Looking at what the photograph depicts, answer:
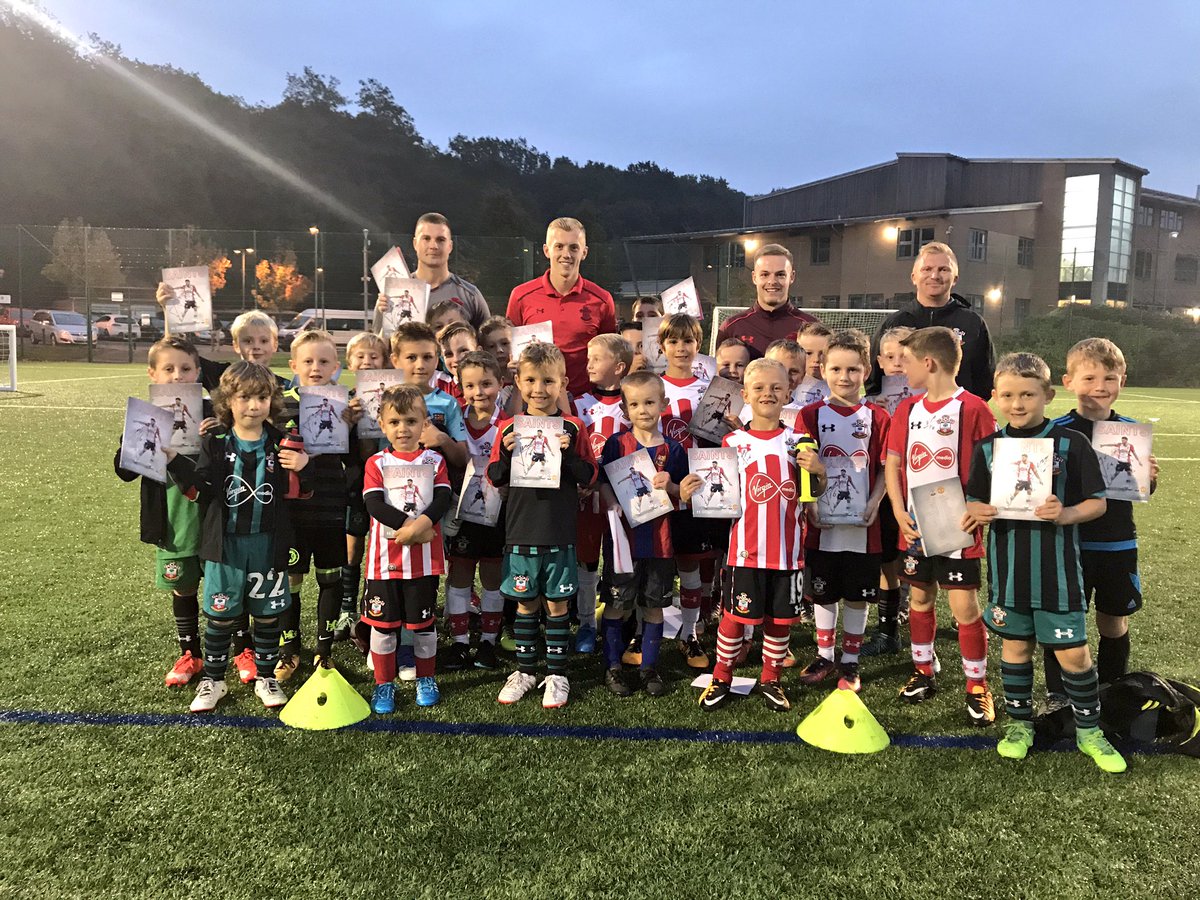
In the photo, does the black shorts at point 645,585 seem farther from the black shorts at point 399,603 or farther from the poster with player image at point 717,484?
the black shorts at point 399,603

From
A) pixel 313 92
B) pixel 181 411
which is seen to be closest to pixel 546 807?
pixel 181 411

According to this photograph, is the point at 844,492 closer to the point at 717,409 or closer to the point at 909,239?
the point at 717,409

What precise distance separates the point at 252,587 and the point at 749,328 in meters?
3.06

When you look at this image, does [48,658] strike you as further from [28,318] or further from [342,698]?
[28,318]

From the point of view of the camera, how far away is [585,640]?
4.40m

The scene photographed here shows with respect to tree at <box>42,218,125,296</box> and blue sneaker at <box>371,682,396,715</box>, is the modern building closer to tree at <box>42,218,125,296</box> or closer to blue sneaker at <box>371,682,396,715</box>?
tree at <box>42,218,125,296</box>

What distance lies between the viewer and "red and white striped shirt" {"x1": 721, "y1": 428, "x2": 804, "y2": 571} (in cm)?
353

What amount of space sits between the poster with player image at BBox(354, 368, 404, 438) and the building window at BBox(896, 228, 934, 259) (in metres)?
35.2

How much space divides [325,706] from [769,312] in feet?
10.6

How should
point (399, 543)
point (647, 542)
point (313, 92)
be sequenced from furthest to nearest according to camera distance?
point (313, 92), point (647, 542), point (399, 543)

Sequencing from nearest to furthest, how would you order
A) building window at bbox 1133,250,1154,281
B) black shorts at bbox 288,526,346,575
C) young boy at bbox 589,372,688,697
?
1. young boy at bbox 589,372,688,697
2. black shorts at bbox 288,526,346,575
3. building window at bbox 1133,250,1154,281

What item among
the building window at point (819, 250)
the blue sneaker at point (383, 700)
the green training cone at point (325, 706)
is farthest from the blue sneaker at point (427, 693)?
the building window at point (819, 250)

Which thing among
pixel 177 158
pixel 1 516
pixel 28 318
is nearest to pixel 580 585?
pixel 1 516

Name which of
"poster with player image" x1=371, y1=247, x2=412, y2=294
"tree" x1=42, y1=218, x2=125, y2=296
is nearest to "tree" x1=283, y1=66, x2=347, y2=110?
"tree" x1=42, y1=218, x2=125, y2=296
